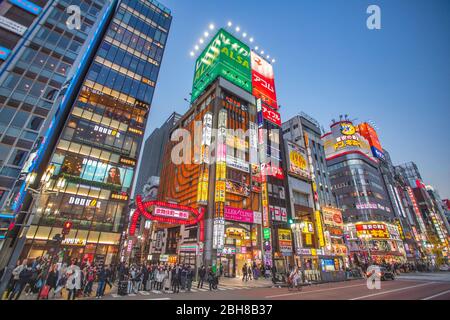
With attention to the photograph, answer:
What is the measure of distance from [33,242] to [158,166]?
306 feet

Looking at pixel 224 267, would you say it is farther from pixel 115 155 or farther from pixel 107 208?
pixel 115 155

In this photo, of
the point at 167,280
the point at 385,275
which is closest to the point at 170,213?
the point at 167,280

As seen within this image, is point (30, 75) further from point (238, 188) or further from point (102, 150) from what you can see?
point (238, 188)

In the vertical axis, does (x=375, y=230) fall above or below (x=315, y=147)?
below

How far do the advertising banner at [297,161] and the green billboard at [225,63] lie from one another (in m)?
17.8

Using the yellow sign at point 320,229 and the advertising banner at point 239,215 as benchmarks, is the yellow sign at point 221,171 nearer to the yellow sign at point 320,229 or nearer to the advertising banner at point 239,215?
the advertising banner at point 239,215

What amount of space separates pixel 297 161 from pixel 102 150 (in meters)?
41.8

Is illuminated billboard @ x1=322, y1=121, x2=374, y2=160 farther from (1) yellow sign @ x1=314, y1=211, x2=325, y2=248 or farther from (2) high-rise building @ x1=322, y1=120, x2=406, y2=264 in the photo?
(1) yellow sign @ x1=314, y1=211, x2=325, y2=248

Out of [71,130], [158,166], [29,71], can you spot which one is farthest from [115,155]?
[158,166]

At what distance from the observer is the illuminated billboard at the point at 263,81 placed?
53.6 metres

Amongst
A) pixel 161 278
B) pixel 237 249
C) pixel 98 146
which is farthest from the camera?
pixel 237 249

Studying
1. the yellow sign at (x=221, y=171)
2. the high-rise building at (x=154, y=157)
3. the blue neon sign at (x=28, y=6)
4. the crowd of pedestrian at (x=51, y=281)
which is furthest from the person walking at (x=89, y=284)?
the high-rise building at (x=154, y=157)

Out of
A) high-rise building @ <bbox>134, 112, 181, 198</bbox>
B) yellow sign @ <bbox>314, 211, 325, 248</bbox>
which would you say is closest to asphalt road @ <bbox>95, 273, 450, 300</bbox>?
yellow sign @ <bbox>314, 211, 325, 248</bbox>

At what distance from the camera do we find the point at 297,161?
5025 cm
